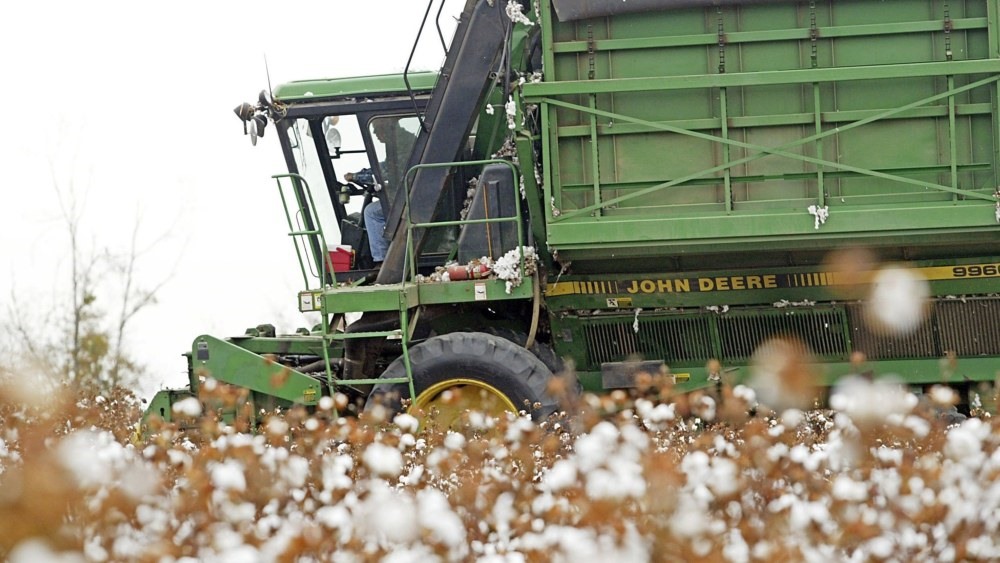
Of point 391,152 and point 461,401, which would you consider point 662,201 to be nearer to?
point 461,401

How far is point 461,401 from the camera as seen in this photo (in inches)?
362

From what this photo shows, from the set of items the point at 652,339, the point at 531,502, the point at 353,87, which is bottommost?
the point at 652,339

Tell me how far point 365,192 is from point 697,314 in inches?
119

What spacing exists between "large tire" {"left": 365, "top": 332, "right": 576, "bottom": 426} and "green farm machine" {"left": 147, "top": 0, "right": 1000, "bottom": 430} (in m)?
0.02

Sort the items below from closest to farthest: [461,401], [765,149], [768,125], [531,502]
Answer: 1. [531,502]
2. [765,149]
3. [768,125]
4. [461,401]

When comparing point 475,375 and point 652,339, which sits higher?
point 652,339

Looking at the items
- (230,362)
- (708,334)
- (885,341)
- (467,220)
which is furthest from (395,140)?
(885,341)

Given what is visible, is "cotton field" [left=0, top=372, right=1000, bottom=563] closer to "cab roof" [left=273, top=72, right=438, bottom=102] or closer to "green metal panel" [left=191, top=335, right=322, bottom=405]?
"green metal panel" [left=191, top=335, right=322, bottom=405]

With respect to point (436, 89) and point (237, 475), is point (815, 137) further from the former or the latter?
point (237, 475)

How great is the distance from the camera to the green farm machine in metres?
8.68

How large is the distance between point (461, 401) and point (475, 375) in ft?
0.71

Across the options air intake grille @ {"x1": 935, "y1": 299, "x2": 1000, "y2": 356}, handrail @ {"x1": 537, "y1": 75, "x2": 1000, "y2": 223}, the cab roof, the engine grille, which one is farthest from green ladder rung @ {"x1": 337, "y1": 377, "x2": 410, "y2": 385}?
air intake grille @ {"x1": 935, "y1": 299, "x2": 1000, "y2": 356}

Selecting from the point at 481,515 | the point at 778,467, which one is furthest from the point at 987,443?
the point at 481,515

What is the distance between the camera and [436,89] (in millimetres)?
9836
